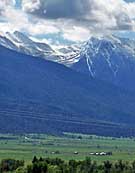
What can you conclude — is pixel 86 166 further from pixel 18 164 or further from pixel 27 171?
A: pixel 27 171

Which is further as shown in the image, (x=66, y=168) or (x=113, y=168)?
(x=113, y=168)

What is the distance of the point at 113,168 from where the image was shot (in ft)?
525

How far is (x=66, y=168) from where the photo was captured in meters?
134

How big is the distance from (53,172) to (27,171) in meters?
4.52

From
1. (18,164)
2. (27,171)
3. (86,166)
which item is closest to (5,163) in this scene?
(18,164)

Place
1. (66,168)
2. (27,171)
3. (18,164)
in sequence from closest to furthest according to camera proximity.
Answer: (27,171) → (66,168) → (18,164)

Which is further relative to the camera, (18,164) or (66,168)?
(18,164)

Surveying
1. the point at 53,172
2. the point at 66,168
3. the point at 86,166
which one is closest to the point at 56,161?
the point at 86,166

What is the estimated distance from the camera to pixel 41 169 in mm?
122125

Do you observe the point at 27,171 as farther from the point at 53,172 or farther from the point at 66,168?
the point at 66,168

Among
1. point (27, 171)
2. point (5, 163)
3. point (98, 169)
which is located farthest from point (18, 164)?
point (27, 171)

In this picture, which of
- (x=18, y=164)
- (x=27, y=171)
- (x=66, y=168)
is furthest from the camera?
(x=18, y=164)

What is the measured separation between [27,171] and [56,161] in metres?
33.7

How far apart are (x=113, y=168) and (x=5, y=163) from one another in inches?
967
